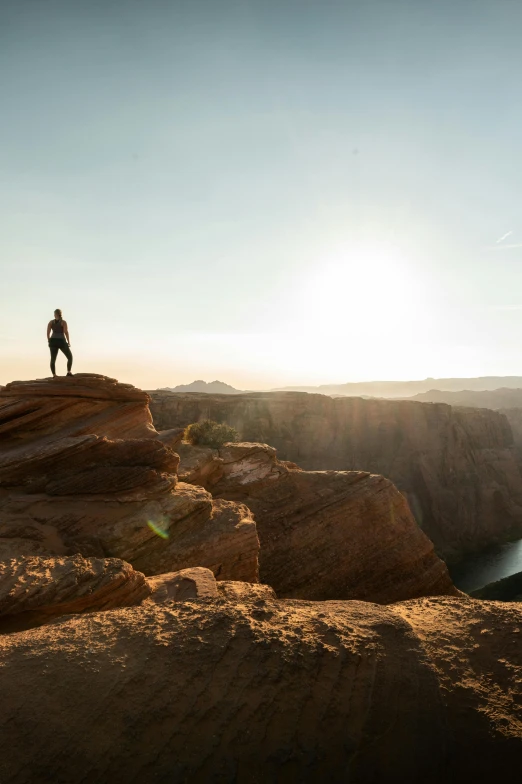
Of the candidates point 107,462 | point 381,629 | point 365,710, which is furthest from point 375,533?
point 365,710

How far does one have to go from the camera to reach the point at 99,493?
37.2 ft

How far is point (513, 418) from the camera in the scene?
78750mm

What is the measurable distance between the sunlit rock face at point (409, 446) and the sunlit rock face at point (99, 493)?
1222 inches

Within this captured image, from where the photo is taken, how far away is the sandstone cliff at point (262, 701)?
3770 millimetres

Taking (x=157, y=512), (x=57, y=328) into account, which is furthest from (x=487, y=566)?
(x=57, y=328)

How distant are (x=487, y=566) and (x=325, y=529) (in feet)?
96.1

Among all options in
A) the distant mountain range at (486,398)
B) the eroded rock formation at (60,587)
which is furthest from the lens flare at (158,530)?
the distant mountain range at (486,398)

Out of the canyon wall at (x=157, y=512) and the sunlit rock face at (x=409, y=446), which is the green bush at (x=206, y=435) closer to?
the canyon wall at (x=157, y=512)

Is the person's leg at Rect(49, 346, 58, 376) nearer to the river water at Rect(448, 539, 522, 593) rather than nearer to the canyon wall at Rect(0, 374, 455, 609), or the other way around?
the canyon wall at Rect(0, 374, 455, 609)

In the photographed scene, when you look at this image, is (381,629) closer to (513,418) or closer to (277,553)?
(277,553)

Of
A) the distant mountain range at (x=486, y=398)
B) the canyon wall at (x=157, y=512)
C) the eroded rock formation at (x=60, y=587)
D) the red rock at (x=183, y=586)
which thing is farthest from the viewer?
the distant mountain range at (x=486, y=398)

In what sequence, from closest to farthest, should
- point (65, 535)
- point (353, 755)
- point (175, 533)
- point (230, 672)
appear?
point (353, 755) → point (230, 672) → point (65, 535) → point (175, 533)

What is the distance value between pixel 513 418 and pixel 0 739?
89.6 metres

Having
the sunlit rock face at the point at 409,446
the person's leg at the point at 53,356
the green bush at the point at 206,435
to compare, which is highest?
the person's leg at the point at 53,356
